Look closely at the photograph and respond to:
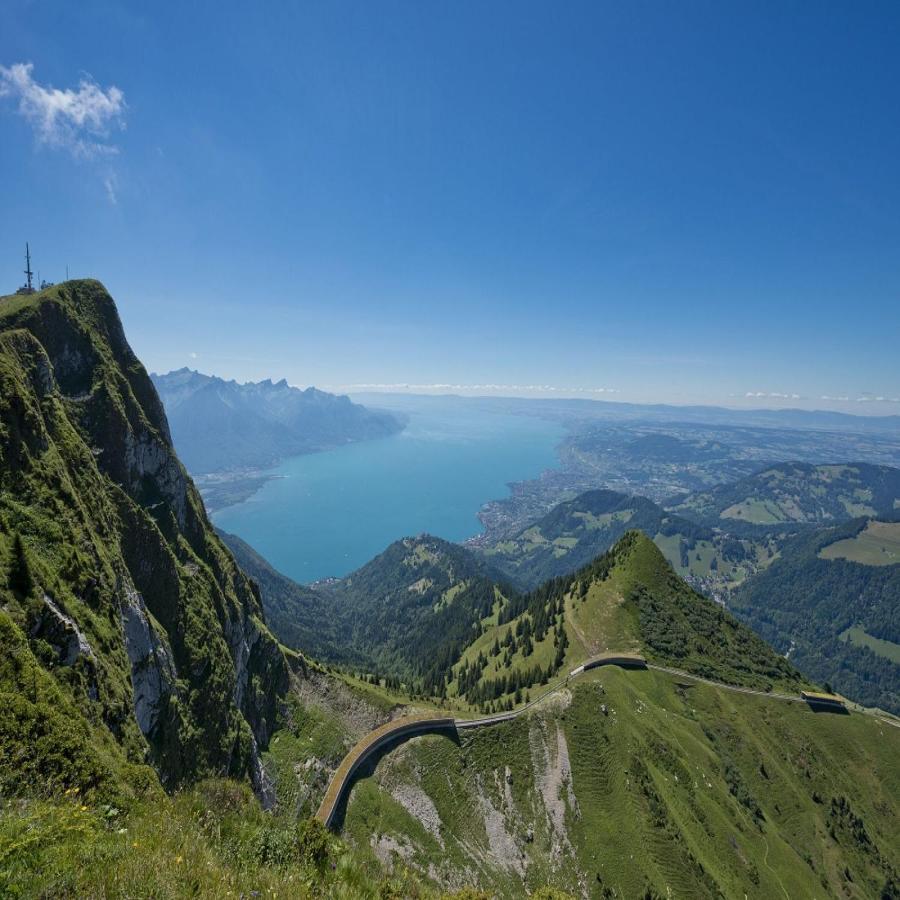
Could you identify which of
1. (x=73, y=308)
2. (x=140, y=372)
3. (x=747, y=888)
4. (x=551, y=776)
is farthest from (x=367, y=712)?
(x=73, y=308)

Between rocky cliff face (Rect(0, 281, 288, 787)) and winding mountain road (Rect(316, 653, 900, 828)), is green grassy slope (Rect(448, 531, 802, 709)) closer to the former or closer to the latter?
winding mountain road (Rect(316, 653, 900, 828))

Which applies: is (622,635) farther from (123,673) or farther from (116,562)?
(116,562)

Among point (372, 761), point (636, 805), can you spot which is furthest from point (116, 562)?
point (636, 805)

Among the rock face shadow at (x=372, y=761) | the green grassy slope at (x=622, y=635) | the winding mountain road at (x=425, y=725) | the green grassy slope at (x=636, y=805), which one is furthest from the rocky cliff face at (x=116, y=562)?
the green grassy slope at (x=622, y=635)

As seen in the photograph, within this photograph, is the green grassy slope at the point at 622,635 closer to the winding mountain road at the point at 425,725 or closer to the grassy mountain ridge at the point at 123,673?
the winding mountain road at the point at 425,725

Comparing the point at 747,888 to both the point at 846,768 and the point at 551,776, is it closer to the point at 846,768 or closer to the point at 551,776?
the point at 551,776

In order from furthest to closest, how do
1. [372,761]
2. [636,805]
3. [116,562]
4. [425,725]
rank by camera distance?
[425,725]
[372,761]
[636,805]
[116,562]
